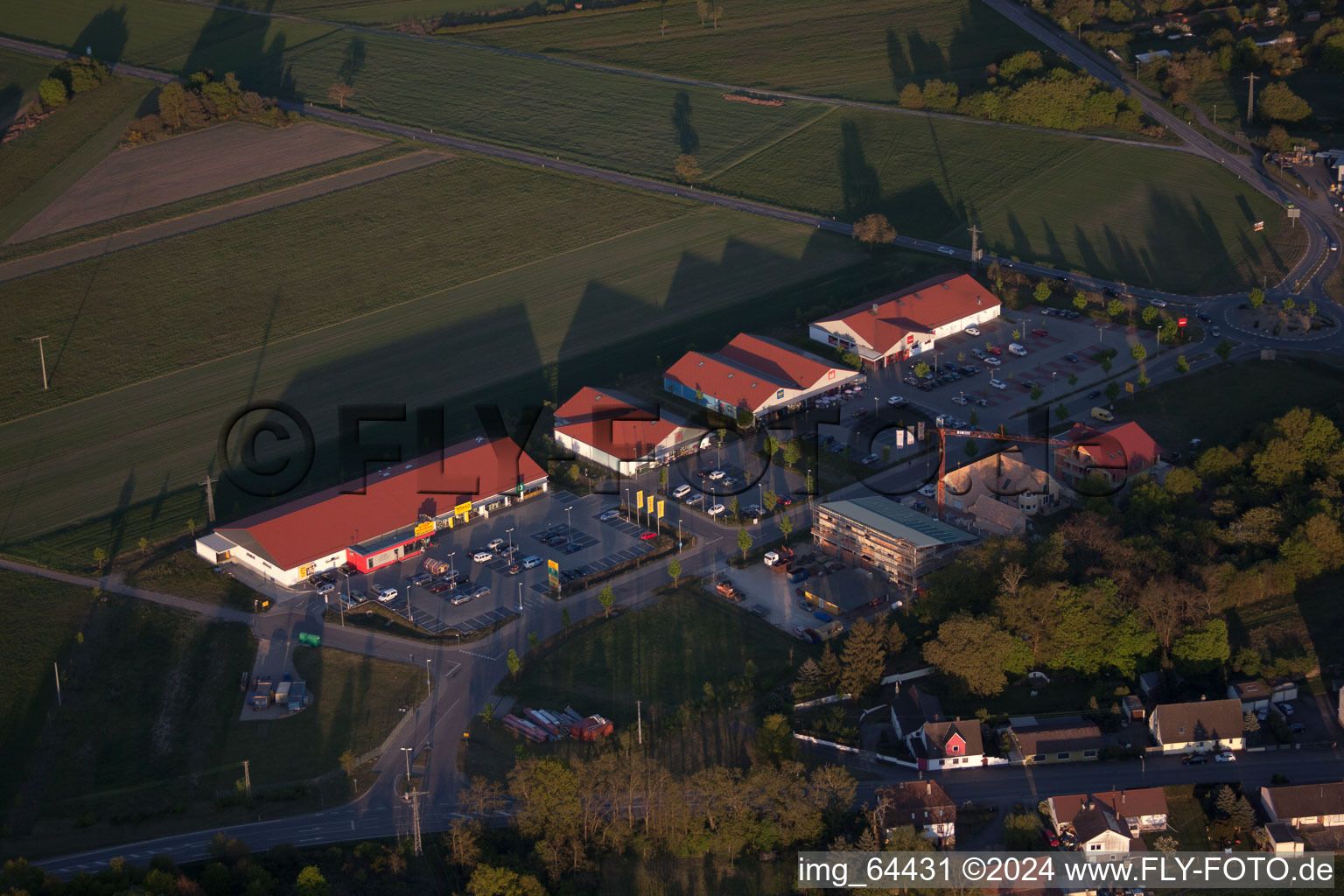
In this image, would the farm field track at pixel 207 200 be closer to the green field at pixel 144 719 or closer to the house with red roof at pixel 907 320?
the green field at pixel 144 719

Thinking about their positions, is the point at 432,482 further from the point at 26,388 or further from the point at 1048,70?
the point at 1048,70

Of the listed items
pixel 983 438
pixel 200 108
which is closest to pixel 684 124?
pixel 200 108

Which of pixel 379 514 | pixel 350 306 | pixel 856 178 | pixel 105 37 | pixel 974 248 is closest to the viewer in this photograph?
pixel 379 514

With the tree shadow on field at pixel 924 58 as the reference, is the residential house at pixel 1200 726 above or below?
below

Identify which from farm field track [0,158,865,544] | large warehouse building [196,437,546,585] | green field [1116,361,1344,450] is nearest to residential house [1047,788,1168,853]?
green field [1116,361,1344,450]

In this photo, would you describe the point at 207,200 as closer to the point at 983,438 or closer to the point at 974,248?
the point at 974,248

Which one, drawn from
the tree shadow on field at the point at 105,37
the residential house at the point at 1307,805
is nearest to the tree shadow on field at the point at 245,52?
the tree shadow on field at the point at 105,37
